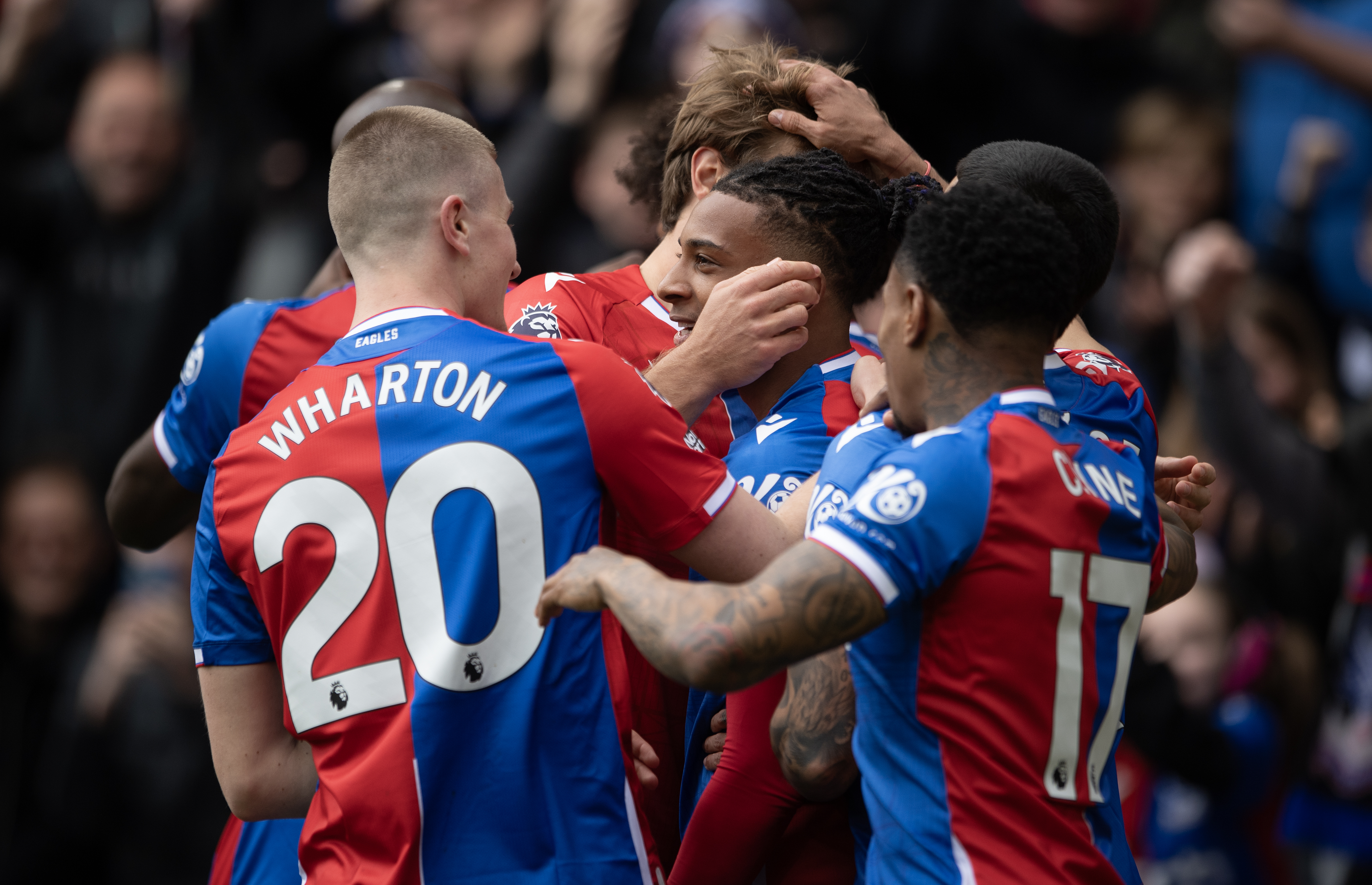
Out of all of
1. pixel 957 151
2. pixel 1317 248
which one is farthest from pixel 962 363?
pixel 1317 248

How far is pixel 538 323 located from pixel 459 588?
3.68 ft

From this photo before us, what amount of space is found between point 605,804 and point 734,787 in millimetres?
357

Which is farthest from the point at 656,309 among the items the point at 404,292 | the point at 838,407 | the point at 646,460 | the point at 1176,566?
the point at 1176,566

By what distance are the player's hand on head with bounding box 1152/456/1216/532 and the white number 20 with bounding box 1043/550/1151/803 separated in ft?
2.79

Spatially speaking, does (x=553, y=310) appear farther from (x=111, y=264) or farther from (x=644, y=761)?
(x=111, y=264)

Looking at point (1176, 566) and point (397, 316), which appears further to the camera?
point (1176, 566)

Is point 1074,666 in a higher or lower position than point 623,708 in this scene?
higher

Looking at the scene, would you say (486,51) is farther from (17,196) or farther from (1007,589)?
(1007,589)

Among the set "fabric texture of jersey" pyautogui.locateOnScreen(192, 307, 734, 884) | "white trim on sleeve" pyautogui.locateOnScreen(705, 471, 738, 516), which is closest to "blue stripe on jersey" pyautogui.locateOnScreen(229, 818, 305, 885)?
"fabric texture of jersey" pyautogui.locateOnScreen(192, 307, 734, 884)

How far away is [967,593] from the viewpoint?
2.65 meters

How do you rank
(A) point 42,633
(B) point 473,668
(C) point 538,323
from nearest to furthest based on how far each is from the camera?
(B) point 473,668 < (C) point 538,323 < (A) point 42,633

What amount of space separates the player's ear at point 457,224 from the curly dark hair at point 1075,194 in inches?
44.6

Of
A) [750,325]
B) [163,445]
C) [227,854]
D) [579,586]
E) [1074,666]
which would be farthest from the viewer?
[163,445]

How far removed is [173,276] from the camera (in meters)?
8.05
